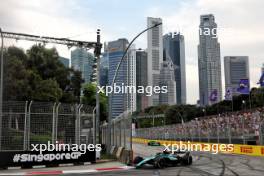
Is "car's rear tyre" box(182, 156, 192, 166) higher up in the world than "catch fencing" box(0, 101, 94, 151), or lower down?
lower down

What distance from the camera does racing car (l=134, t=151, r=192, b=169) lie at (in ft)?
73.5

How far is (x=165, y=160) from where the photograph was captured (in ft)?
75.0

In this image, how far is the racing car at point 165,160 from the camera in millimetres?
22391

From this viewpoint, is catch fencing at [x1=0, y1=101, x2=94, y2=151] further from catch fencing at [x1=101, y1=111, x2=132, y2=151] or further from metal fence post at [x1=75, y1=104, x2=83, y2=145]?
catch fencing at [x1=101, y1=111, x2=132, y2=151]

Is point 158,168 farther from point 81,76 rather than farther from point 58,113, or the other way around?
point 81,76

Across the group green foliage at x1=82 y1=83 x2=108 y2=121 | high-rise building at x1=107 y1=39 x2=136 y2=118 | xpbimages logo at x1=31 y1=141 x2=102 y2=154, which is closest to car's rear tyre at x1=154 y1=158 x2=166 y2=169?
xpbimages logo at x1=31 y1=141 x2=102 y2=154

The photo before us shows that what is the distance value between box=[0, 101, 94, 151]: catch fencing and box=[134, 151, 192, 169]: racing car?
4.50 metres

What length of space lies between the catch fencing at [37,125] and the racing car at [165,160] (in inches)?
177

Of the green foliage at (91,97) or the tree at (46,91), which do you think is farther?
the green foliage at (91,97)

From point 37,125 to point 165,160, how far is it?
765 cm

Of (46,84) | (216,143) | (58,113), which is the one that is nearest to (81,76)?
(46,84)

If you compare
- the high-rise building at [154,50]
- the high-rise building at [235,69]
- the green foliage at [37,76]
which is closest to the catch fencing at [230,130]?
the high-rise building at [154,50]

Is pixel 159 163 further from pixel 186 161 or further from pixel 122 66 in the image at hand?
pixel 122 66

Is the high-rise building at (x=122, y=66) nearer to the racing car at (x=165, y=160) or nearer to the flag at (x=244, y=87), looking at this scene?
the flag at (x=244, y=87)
